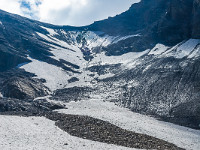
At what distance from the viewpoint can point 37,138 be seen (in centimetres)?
2519

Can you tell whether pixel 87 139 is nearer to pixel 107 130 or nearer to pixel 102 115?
pixel 107 130

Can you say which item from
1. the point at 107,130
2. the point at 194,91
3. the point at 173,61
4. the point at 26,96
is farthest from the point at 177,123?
the point at 26,96

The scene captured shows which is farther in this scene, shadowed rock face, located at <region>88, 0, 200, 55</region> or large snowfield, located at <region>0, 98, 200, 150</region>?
shadowed rock face, located at <region>88, 0, 200, 55</region>

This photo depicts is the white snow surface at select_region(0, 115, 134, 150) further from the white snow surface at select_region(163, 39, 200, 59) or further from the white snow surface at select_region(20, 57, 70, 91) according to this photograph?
the white snow surface at select_region(163, 39, 200, 59)

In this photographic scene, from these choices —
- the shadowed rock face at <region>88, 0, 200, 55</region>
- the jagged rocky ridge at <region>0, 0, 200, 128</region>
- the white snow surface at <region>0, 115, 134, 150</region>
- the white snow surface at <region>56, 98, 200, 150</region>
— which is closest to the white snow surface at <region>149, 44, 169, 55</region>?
the jagged rocky ridge at <region>0, 0, 200, 128</region>

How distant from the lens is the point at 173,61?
6456cm

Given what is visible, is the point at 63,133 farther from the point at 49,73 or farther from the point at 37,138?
the point at 49,73

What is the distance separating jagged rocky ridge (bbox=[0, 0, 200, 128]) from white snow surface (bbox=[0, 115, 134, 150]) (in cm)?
2118

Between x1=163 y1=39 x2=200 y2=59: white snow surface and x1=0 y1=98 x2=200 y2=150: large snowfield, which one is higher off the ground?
x1=163 y1=39 x2=200 y2=59: white snow surface

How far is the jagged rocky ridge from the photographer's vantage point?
48.5 m

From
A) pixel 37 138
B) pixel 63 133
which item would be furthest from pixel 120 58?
pixel 37 138

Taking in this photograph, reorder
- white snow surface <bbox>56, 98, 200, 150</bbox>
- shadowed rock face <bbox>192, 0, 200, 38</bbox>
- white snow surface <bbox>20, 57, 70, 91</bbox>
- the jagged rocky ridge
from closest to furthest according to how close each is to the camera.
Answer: white snow surface <bbox>56, 98, 200, 150</bbox> → the jagged rocky ridge → shadowed rock face <bbox>192, 0, 200, 38</bbox> → white snow surface <bbox>20, 57, 70, 91</bbox>

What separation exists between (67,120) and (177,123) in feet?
63.0

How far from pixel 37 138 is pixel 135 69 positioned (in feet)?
173
